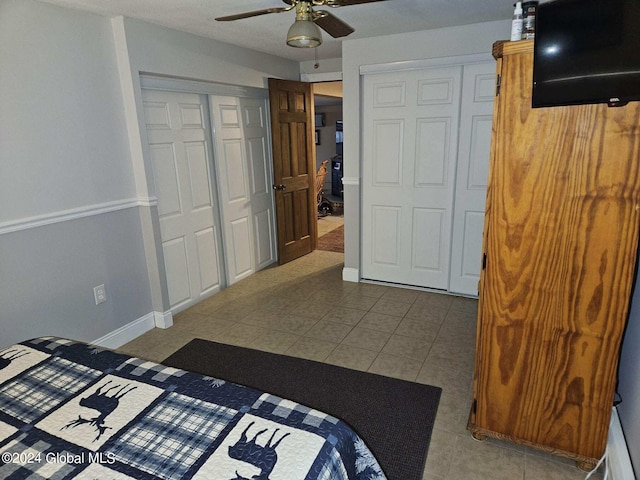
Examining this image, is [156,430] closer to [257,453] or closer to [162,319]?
[257,453]

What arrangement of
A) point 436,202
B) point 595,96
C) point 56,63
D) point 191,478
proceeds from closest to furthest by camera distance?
point 191,478
point 595,96
point 56,63
point 436,202

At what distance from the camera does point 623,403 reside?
1.89m

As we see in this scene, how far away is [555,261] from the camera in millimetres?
1672

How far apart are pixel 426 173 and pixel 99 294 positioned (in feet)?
9.29

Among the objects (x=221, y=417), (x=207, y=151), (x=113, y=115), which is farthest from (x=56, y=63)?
(x=221, y=417)

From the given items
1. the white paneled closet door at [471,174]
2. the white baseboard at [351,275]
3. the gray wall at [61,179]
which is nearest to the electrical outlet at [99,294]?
the gray wall at [61,179]

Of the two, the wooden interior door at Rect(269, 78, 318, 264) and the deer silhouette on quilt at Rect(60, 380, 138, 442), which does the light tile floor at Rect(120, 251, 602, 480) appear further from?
the deer silhouette on quilt at Rect(60, 380, 138, 442)

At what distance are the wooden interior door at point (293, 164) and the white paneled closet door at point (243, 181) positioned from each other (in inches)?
7.7

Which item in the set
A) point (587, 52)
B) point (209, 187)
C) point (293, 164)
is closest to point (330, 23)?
point (587, 52)

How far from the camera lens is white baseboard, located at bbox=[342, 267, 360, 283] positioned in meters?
4.20

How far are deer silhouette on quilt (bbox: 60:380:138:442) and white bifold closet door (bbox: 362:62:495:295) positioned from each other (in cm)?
295

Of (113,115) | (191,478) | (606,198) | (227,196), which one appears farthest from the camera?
(227,196)

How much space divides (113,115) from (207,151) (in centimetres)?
101

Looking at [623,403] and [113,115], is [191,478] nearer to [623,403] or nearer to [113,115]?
[623,403]
